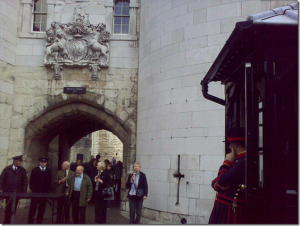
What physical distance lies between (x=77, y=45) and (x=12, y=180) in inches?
184

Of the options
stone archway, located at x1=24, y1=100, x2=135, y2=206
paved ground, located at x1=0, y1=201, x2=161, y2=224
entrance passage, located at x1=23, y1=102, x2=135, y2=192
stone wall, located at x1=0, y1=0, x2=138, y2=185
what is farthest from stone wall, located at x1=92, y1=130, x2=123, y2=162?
paved ground, located at x1=0, y1=201, x2=161, y2=224

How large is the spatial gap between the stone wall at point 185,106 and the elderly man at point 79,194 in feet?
6.15

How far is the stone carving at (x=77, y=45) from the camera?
35.1 ft

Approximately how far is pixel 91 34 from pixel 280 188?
357 inches

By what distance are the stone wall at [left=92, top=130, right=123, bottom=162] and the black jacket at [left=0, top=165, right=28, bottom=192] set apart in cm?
1953

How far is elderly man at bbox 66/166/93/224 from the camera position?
7.57 metres

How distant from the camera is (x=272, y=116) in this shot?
271cm

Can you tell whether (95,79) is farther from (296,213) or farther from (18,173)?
(296,213)

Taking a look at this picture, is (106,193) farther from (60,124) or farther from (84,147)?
(84,147)

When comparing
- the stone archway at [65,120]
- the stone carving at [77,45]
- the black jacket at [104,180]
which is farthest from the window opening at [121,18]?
the black jacket at [104,180]

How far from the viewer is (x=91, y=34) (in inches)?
426

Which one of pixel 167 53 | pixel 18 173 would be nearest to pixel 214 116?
pixel 167 53

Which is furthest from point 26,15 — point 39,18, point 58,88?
point 58,88

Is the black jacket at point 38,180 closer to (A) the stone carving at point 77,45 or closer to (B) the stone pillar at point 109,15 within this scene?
(A) the stone carving at point 77,45
